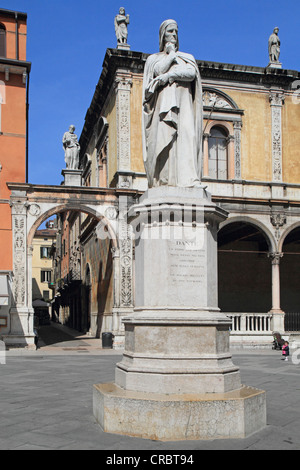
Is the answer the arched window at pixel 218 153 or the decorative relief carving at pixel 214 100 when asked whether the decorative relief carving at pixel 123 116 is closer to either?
the decorative relief carving at pixel 214 100

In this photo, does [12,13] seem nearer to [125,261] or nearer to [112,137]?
[112,137]

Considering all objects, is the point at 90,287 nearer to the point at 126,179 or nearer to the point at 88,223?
the point at 88,223

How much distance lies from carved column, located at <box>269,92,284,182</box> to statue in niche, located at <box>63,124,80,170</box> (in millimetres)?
8836

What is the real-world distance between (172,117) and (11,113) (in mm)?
16853

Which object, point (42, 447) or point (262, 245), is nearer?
point (42, 447)

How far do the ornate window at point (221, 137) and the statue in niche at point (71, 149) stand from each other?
583 cm

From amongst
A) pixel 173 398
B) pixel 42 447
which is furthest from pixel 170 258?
pixel 42 447

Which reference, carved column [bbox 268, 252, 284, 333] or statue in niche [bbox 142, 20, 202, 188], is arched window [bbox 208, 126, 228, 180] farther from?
statue in niche [bbox 142, 20, 202, 188]

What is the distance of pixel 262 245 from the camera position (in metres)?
28.7

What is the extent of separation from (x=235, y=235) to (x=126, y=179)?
7974mm

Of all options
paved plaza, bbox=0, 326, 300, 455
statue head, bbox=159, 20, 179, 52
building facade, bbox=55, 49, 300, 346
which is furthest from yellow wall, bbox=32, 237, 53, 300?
statue head, bbox=159, 20, 179, 52

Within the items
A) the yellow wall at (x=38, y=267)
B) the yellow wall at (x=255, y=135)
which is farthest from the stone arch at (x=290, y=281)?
the yellow wall at (x=38, y=267)

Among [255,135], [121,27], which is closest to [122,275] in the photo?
[255,135]

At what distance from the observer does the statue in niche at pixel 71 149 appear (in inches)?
979
